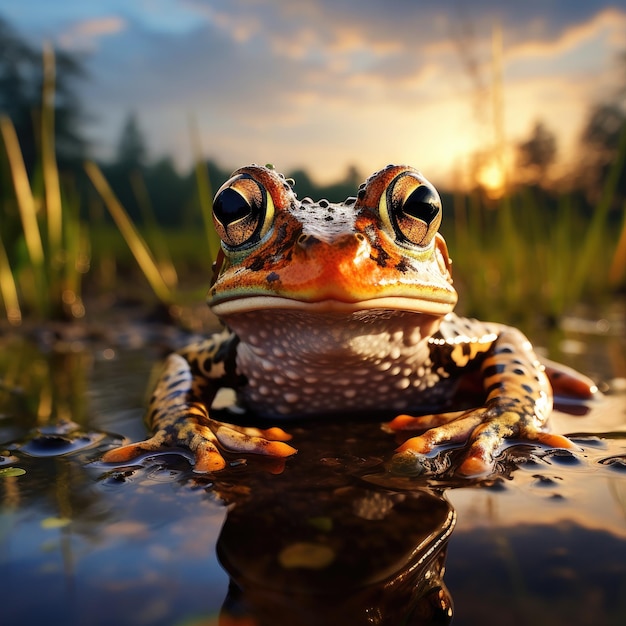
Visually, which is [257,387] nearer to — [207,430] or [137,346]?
[207,430]

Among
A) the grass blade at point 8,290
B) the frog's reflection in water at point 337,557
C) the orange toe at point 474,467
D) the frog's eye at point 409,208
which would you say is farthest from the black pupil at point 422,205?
the grass blade at point 8,290

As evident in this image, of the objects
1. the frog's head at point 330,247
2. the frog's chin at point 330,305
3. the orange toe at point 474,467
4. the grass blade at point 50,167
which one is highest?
the grass blade at point 50,167

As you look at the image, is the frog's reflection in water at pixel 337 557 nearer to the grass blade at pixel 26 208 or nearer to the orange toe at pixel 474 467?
the orange toe at pixel 474 467

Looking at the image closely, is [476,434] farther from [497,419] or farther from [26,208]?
[26,208]

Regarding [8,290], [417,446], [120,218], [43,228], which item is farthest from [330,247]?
[8,290]

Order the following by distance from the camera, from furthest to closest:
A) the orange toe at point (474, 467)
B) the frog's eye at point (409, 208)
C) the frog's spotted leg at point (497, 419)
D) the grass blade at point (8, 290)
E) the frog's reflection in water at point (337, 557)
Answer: the grass blade at point (8, 290) < the frog's eye at point (409, 208) < the frog's spotted leg at point (497, 419) < the orange toe at point (474, 467) < the frog's reflection in water at point (337, 557)

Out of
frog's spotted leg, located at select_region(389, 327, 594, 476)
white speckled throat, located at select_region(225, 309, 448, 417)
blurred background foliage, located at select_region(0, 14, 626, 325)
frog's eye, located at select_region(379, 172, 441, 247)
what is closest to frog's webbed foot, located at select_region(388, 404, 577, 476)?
frog's spotted leg, located at select_region(389, 327, 594, 476)

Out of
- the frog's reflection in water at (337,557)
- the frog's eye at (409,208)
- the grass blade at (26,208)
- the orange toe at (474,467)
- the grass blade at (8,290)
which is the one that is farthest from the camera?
the grass blade at (8,290)
